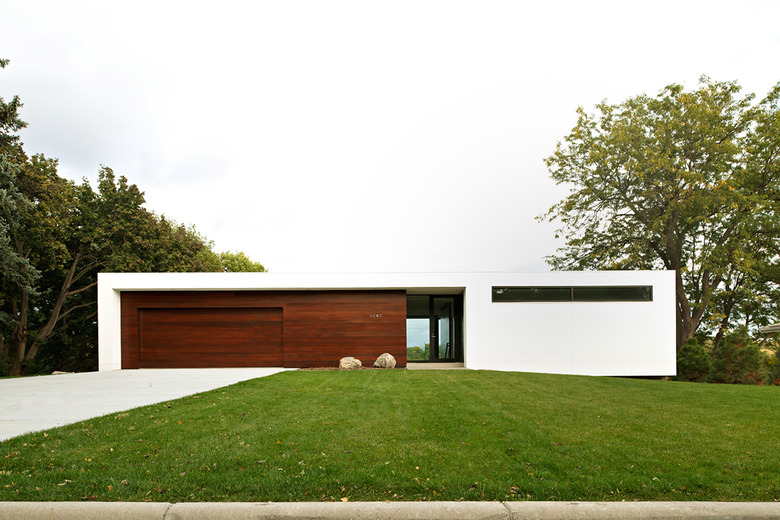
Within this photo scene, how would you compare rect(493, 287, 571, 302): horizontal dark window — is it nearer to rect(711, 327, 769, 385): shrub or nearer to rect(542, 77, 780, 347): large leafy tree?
rect(711, 327, 769, 385): shrub

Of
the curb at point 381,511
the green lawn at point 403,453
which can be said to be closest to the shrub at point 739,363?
the green lawn at point 403,453

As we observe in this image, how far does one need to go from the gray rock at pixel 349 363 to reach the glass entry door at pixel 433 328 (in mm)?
3141

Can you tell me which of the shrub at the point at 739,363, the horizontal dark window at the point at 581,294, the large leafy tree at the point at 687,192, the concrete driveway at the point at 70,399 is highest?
the large leafy tree at the point at 687,192

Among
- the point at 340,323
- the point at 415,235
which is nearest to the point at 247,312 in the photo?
the point at 340,323

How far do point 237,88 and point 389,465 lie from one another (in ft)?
65.3

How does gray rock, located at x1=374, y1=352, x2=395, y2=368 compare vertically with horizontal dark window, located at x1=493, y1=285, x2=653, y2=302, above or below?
below

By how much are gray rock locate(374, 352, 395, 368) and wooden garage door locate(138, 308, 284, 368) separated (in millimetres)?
3614

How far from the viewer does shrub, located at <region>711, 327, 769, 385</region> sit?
17.4m

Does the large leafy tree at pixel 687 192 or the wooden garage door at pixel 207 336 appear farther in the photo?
the large leafy tree at pixel 687 192

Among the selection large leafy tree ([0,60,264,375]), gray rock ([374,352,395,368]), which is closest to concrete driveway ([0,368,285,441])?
gray rock ([374,352,395,368])

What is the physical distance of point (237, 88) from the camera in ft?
67.9

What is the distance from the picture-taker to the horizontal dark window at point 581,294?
55.6 ft

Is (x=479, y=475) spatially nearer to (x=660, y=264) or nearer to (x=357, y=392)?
(x=357, y=392)

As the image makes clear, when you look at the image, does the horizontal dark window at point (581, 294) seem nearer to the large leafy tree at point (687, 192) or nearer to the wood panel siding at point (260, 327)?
the wood panel siding at point (260, 327)
